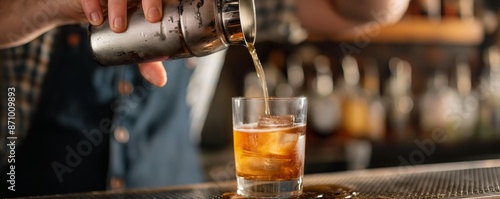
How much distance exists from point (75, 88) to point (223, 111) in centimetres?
181

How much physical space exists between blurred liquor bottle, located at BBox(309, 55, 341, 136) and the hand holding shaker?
99.4 inches

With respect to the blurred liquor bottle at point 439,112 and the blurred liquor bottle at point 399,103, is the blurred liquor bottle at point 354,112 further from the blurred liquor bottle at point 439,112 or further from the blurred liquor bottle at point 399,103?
the blurred liquor bottle at point 439,112

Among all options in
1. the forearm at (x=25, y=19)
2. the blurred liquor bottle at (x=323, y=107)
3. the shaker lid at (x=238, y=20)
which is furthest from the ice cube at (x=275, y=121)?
the blurred liquor bottle at (x=323, y=107)

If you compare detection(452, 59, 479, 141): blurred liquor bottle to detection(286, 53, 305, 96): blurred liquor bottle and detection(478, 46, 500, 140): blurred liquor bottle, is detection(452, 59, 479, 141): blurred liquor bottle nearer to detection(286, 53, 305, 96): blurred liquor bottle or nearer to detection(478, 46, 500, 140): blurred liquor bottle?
detection(478, 46, 500, 140): blurred liquor bottle

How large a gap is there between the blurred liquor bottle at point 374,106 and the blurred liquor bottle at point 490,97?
2.65 ft

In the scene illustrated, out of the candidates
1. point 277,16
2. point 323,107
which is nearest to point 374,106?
point 323,107

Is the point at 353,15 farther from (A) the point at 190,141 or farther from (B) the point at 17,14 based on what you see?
(B) the point at 17,14

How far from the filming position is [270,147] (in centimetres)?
125

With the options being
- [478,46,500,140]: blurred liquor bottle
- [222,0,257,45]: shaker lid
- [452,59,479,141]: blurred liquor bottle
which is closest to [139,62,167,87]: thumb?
[222,0,257,45]: shaker lid

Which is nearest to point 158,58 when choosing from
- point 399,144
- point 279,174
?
point 279,174

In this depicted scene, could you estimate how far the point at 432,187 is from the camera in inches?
54.1

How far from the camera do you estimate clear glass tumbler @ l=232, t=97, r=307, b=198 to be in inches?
49.3

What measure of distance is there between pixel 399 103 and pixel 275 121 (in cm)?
307

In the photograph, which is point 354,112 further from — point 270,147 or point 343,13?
point 270,147
